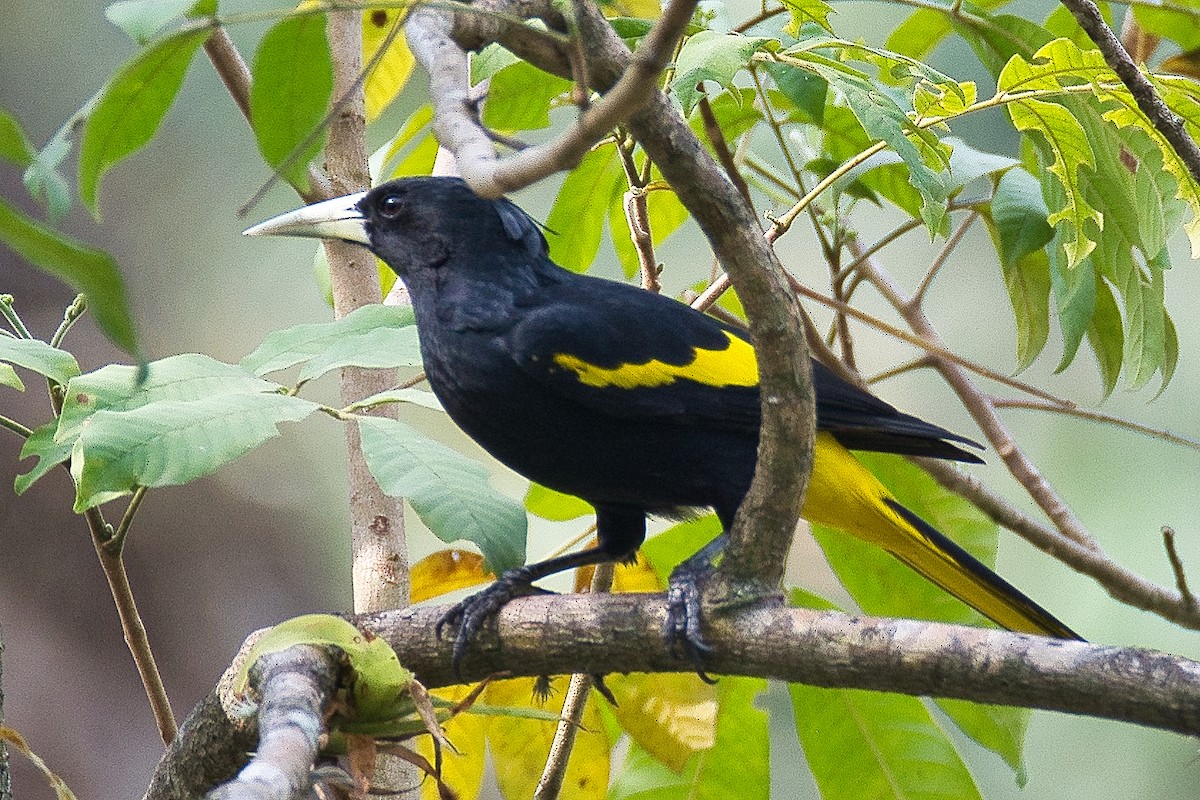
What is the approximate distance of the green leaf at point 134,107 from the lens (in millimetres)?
905

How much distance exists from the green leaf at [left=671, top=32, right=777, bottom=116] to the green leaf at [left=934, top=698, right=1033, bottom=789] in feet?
3.69

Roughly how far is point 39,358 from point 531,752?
3.38 feet

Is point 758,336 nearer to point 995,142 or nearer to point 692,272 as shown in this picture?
point 692,272

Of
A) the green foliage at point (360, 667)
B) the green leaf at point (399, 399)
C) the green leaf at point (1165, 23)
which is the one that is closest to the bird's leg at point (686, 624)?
the green foliage at point (360, 667)

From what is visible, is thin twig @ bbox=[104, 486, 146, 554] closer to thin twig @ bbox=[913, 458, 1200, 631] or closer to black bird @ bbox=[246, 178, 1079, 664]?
black bird @ bbox=[246, 178, 1079, 664]

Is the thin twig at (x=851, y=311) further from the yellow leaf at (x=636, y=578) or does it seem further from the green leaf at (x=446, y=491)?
the green leaf at (x=446, y=491)

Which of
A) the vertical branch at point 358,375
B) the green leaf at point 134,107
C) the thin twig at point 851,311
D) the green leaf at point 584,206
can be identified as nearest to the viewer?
the green leaf at point 134,107

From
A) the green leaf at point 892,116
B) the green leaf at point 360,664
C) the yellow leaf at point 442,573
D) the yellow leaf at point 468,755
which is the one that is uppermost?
the green leaf at point 892,116

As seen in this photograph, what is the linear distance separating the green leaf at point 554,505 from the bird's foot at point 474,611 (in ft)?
1.66

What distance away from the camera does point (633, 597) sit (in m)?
1.60

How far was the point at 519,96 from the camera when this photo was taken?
2.09m

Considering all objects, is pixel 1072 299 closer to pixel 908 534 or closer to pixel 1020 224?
pixel 1020 224

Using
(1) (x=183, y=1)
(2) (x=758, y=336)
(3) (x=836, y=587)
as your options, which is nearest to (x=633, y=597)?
(2) (x=758, y=336)

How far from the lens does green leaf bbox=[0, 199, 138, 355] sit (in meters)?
0.61
